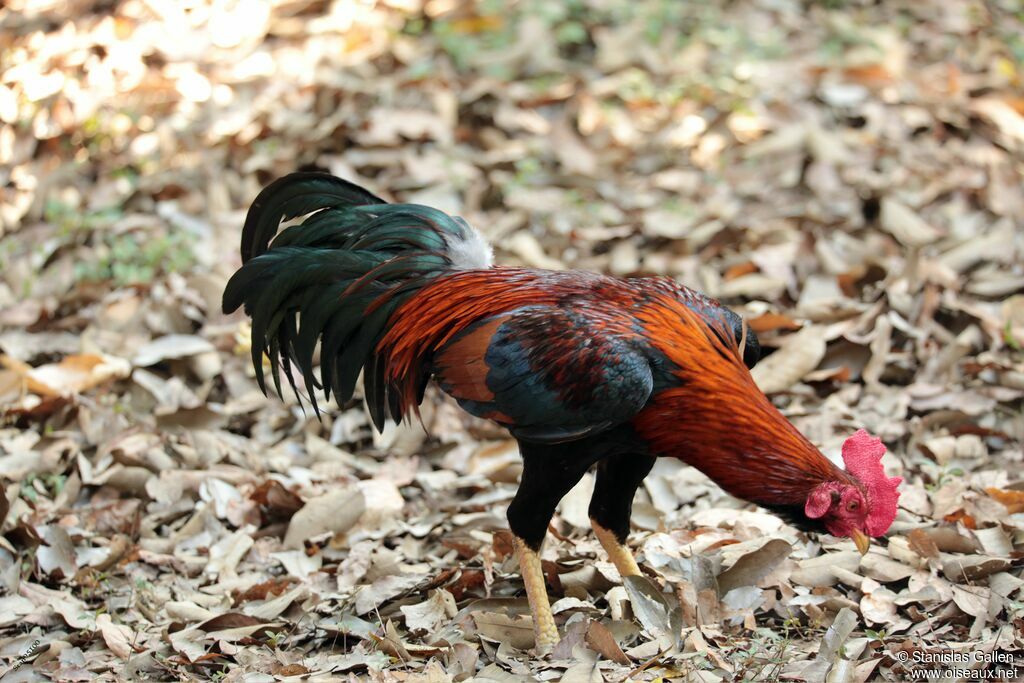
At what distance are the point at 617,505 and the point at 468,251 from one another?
114 cm

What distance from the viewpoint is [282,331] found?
4.32 m

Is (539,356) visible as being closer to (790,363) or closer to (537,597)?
(537,597)

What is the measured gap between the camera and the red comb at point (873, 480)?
362 centimetres

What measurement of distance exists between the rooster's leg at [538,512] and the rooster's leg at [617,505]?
12.9 inches

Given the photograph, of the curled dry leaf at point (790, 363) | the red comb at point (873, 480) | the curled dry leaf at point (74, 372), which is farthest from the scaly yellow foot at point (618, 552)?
the curled dry leaf at point (74, 372)

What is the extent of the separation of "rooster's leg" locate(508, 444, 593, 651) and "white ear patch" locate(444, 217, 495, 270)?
79 cm

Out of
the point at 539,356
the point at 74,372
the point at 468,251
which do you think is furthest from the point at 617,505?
the point at 74,372

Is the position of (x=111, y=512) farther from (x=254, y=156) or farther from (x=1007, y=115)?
(x=1007, y=115)

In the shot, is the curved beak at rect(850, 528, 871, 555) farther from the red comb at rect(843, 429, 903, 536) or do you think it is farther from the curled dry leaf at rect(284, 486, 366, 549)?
the curled dry leaf at rect(284, 486, 366, 549)

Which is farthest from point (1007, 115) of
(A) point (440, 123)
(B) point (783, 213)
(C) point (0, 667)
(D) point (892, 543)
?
(C) point (0, 667)

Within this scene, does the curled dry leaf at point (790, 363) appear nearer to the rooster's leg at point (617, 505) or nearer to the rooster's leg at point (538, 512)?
the rooster's leg at point (617, 505)

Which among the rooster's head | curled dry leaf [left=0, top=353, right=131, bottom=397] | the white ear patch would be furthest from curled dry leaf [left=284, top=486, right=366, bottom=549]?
the rooster's head

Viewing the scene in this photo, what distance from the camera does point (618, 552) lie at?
418 cm

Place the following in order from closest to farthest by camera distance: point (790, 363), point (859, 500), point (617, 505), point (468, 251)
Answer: point (859, 500), point (617, 505), point (468, 251), point (790, 363)
